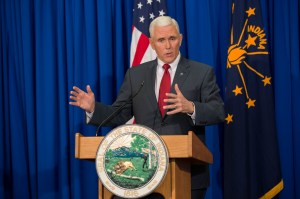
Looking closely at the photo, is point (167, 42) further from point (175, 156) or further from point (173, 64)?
point (175, 156)

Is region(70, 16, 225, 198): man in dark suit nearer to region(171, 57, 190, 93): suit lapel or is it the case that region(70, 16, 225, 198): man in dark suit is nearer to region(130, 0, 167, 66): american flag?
region(171, 57, 190, 93): suit lapel

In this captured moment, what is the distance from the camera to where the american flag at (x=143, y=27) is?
3.76m

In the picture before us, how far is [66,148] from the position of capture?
400 centimetres

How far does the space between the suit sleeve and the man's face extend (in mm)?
Answer: 242

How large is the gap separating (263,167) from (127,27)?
170 centimetres

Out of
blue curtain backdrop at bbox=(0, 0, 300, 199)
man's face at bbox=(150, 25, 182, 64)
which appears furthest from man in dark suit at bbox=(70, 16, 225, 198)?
blue curtain backdrop at bbox=(0, 0, 300, 199)

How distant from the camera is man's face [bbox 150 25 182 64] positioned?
2.59 meters

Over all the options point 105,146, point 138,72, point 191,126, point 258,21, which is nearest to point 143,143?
point 105,146

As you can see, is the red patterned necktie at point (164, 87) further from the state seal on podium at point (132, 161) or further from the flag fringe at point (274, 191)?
the flag fringe at point (274, 191)

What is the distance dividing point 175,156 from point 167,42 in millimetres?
941

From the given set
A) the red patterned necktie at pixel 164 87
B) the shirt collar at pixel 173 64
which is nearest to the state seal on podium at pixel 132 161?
the red patterned necktie at pixel 164 87

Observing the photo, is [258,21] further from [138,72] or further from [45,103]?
[45,103]

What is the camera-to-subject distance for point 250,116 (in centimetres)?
351

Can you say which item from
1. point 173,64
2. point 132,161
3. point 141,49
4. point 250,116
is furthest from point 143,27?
point 132,161
